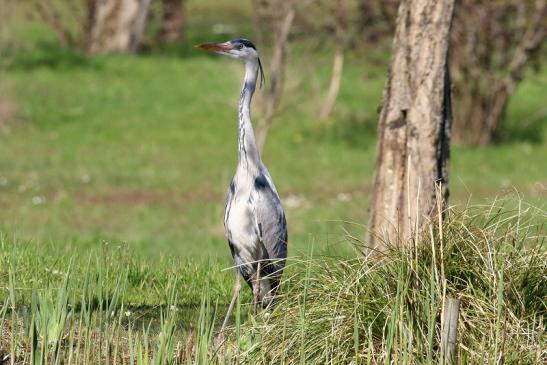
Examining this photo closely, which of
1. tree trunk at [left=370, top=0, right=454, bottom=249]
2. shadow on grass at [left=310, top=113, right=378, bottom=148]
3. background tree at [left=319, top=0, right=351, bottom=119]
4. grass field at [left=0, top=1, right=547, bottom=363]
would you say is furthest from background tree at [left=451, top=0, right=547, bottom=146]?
tree trunk at [left=370, top=0, right=454, bottom=249]

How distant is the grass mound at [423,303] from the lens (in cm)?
541

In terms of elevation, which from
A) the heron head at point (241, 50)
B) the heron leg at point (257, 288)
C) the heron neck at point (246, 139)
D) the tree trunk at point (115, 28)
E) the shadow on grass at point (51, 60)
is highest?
the heron head at point (241, 50)

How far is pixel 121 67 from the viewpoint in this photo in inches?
893

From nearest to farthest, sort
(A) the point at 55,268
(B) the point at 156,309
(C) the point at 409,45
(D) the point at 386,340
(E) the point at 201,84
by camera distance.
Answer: (D) the point at 386,340 → (B) the point at 156,309 → (A) the point at 55,268 → (C) the point at 409,45 → (E) the point at 201,84

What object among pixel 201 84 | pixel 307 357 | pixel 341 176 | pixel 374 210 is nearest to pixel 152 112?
pixel 201 84

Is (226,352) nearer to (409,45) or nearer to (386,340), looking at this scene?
(386,340)

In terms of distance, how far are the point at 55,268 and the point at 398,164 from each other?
2305mm

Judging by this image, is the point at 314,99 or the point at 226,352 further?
the point at 314,99

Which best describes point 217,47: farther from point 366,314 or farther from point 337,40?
point 337,40

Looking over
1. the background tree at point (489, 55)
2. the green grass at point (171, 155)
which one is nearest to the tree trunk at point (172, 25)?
the green grass at point (171, 155)

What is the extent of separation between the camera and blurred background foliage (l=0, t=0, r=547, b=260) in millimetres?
14312

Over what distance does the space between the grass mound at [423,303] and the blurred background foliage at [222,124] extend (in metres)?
5.86

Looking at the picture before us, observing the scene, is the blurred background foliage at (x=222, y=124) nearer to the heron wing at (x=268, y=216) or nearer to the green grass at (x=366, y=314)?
the heron wing at (x=268, y=216)

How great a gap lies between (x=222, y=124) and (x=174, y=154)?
1836 mm
